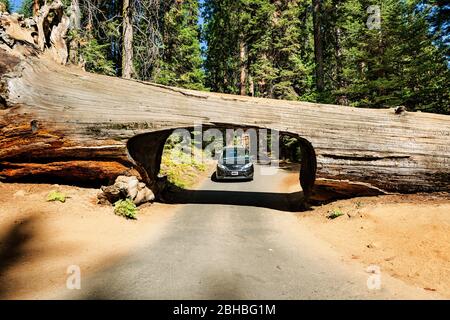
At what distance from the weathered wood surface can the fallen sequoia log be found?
27 millimetres

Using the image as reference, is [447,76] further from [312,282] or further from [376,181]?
[312,282]

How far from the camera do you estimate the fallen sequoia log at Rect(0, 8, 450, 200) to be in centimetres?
850

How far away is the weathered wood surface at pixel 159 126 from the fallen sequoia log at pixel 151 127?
0.03m

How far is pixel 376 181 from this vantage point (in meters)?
8.57

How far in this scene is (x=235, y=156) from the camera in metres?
17.0

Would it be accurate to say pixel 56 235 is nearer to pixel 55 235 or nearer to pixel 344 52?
pixel 55 235

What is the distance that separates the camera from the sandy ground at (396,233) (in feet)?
16.5

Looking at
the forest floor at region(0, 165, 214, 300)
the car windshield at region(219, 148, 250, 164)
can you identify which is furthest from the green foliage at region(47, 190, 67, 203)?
the car windshield at region(219, 148, 250, 164)

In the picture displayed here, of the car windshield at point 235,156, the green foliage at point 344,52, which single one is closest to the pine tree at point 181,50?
the green foliage at point 344,52

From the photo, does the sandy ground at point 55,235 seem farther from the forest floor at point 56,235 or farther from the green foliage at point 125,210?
the green foliage at point 125,210

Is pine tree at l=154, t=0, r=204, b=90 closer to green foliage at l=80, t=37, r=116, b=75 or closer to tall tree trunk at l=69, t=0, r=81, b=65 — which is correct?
green foliage at l=80, t=37, r=116, b=75

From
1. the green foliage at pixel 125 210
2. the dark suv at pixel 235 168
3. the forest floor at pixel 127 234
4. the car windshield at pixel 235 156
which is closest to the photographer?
the forest floor at pixel 127 234
